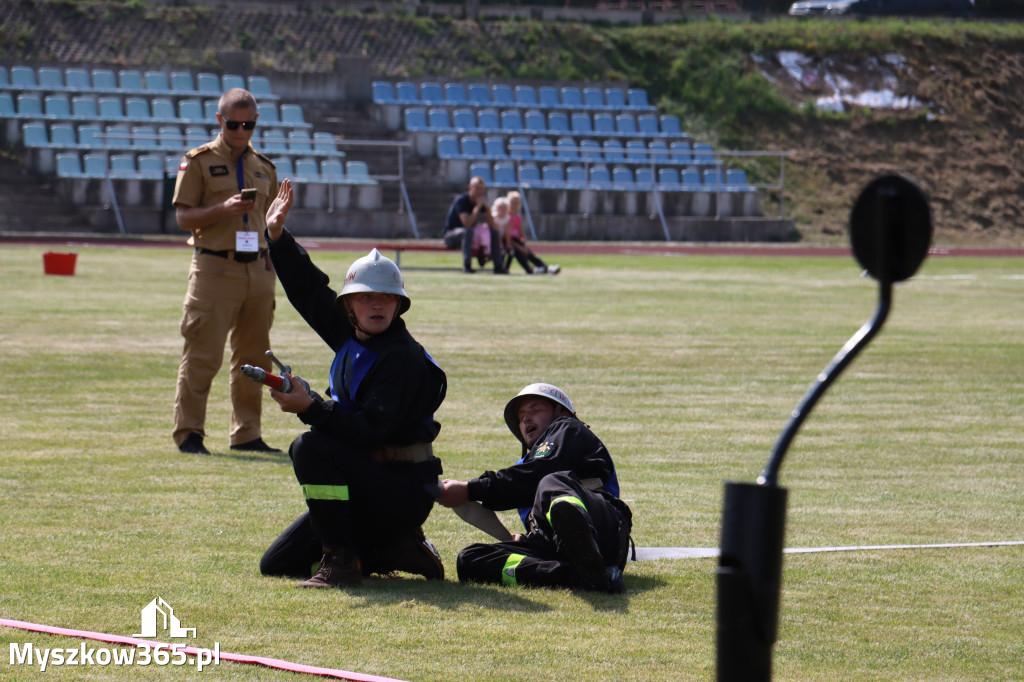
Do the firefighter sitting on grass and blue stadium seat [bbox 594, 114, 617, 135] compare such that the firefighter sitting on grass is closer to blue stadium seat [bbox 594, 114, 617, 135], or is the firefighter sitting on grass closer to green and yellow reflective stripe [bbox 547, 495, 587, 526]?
green and yellow reflective stripe [bbox 547, 495, 587, 526]

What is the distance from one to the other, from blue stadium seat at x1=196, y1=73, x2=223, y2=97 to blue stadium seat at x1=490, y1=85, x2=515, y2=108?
8552mm

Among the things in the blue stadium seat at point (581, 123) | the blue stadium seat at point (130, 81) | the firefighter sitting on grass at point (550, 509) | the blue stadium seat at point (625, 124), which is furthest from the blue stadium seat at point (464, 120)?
the firefighter sitting on grass at point (550, 509)

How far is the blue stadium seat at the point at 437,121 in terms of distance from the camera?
42.4 m

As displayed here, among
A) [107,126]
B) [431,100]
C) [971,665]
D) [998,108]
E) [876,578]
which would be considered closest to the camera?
[971,665]

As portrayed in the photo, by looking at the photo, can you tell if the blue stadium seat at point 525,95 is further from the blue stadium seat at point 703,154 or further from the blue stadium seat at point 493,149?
the blue stadium seat at point 703,154

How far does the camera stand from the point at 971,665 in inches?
203

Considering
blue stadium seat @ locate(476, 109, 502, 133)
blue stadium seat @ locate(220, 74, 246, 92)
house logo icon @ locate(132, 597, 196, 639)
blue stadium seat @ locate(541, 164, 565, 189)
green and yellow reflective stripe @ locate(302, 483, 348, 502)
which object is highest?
blue stadium seat @ locate(220, 74, 246, 92)

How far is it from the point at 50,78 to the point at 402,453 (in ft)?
121

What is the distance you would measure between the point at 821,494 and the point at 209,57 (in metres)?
41.5

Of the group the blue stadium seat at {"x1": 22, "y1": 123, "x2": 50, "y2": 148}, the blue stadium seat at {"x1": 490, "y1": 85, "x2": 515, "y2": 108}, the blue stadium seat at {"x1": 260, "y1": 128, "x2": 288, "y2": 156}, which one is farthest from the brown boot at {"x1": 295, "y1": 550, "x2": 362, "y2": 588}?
the blue stadium seat at {"x1": 490, "y1": 85, "x2": 515, "y2": 108}

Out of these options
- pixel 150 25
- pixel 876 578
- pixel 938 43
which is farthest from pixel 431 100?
pixel 876 578

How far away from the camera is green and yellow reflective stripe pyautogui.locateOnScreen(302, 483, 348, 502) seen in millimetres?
6043

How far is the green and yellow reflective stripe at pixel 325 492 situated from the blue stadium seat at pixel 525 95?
40322mm

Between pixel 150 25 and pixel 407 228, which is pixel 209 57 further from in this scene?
pixel 407 228
